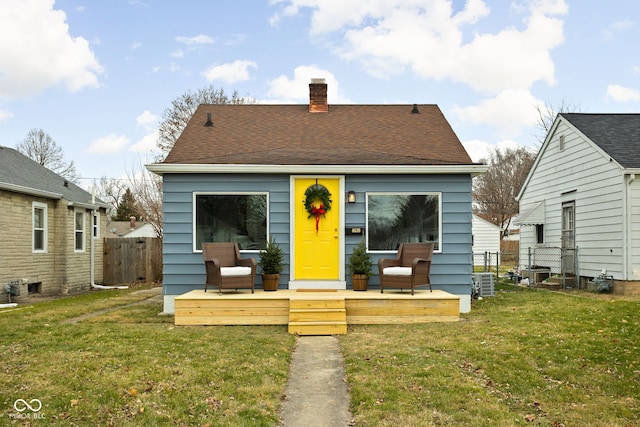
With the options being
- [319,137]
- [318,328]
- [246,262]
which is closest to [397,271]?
[318,328]

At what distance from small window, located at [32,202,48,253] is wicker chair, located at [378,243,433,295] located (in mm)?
9594

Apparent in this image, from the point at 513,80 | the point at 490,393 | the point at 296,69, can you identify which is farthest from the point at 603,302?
the point at 513,80

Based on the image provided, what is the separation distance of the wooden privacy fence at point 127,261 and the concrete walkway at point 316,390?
1266 centimetres

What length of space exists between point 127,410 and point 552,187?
48.9ft

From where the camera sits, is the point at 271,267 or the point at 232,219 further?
the point at 232,219

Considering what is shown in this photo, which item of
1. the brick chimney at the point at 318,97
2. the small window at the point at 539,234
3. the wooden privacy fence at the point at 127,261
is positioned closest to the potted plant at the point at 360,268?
the brick chimney at the point at 318,97

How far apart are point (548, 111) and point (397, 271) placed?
76.2 ft

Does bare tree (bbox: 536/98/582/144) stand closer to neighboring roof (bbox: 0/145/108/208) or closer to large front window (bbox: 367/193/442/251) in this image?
large front window (bbox: 367/193/442/251)

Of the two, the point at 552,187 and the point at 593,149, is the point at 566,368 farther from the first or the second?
the point at 552,187

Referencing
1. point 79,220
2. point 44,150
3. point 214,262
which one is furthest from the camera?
point 44,150

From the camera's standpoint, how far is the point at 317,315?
26.5ft

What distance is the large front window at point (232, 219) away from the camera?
9883 mm

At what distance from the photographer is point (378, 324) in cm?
855

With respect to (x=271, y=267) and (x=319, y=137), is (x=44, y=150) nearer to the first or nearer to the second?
(x=319, y=137)
